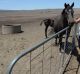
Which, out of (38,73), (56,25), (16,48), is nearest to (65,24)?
(56,25)

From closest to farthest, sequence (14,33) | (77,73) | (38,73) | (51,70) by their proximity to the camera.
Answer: (38,73), (51,70), (77,73), (14,33)

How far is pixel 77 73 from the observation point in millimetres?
6672

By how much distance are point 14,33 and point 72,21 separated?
896 centimetres

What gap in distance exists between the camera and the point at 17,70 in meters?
7.07

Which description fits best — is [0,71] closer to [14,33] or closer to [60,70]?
[60,70]

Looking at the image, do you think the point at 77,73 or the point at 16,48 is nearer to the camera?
the point at 77,73

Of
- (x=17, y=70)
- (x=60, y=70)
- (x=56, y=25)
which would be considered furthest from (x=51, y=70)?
(x=56, y=25)

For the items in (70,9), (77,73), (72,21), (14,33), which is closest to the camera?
(77,73)

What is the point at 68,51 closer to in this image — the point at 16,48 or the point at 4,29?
the point at 16,48

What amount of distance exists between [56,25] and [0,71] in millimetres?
3543

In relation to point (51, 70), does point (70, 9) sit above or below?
above

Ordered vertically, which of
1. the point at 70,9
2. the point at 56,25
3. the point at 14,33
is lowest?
the point at 14,33

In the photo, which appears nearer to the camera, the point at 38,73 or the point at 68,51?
the point at 38,73

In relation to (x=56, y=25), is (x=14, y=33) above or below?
below
